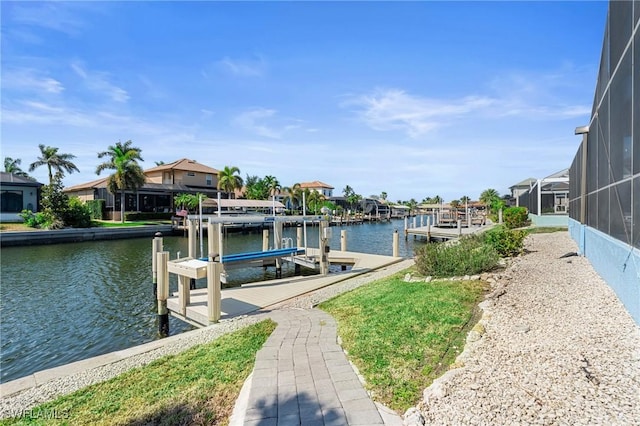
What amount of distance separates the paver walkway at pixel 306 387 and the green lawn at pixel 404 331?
23cm

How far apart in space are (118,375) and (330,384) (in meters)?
3.47

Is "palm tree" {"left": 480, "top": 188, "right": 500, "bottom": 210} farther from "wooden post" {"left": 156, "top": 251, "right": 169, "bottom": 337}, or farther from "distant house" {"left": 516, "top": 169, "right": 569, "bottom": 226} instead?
"wooden post" {"left": 156, "top": 251, "right": 169, "bottom": 337}

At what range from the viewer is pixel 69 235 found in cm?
3100

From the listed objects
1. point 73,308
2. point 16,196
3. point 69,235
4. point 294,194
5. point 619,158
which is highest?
point 294,194

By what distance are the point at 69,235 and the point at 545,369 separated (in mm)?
36977

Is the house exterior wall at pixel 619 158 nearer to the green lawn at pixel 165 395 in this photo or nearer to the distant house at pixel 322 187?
the green lawn at pixel 165 395

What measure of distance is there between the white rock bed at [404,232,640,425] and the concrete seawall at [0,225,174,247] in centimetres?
3530

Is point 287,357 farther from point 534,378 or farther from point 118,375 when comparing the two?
point 534,378

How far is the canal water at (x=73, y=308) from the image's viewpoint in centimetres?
843

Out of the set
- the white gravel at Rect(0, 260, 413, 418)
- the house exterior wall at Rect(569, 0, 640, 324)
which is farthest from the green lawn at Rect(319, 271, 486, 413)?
the house exterior wall at Rect(569, 0, 640, 324)

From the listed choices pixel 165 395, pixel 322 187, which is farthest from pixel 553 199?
pixel 322 187

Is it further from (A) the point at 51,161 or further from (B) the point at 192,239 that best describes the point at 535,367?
(A) the point at 51,161

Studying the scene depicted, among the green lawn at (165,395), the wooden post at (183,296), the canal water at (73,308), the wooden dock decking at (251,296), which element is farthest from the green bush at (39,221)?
the green lawn at (165,395)

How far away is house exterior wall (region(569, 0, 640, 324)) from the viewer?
4832 millimetres
